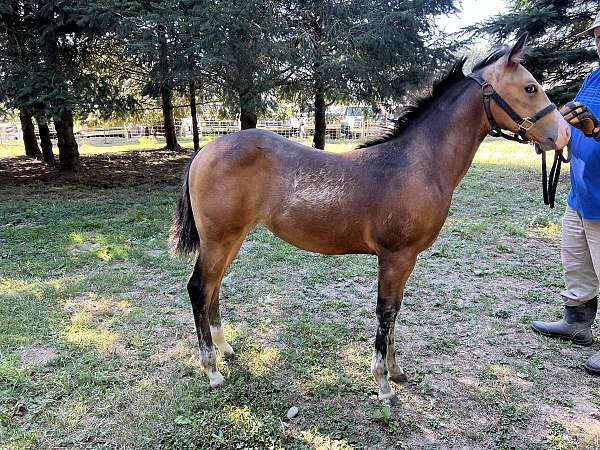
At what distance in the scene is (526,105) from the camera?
2.11 meters

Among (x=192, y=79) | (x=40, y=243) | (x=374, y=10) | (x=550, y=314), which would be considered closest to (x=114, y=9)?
(x=192, y=79)

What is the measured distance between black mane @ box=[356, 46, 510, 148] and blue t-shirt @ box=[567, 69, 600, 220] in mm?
825

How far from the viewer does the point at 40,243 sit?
5074 mm

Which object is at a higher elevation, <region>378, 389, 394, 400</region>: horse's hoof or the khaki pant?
the khaki pant

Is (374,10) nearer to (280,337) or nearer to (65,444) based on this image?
(280,337)

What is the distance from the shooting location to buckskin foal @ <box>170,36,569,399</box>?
217cm

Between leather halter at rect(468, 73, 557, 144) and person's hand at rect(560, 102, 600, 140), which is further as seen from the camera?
person's hand at rect(560, 102, 600, 140)

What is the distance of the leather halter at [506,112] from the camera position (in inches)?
82.6

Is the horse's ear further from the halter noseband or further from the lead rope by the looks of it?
the lead rope

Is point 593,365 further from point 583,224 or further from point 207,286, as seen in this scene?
point 207,286

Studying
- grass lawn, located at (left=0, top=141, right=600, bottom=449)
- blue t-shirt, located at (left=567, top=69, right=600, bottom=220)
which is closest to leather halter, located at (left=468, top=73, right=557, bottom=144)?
blue t-shirt, located at (left=567, top=69, right=600, bottom=220)

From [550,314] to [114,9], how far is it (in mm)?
6610

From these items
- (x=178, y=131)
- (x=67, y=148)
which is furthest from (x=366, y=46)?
(x=178, y=131)

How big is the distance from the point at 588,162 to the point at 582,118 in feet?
1.33
